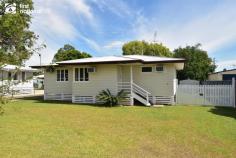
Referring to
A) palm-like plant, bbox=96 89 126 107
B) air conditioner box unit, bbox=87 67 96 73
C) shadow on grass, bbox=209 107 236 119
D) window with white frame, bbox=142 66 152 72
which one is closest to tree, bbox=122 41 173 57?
window with white frame, bbox=142 66 152 72

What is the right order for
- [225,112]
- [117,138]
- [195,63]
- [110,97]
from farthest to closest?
[195,63] → [110,97] → [225,112] → [117,138]

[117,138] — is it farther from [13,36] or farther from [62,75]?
[62,75]

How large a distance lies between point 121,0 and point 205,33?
10377 mm

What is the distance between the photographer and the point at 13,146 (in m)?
7.25

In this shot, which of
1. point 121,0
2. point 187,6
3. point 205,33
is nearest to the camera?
point 187,6

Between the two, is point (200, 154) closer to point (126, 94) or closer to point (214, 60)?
point (126, 94)

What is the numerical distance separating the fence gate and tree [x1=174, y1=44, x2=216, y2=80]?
21691mm

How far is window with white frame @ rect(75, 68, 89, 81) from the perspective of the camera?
20.4 metres

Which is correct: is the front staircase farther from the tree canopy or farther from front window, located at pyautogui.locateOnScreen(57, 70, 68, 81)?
the tree canopy

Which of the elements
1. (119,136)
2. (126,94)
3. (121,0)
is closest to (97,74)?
(126,94)

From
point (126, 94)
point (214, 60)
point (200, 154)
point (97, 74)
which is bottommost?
point (200, 154)

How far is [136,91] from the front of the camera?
1950 centimetres

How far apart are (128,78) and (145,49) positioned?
109 ft

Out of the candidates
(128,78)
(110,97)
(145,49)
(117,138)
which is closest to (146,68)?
(128,78)
